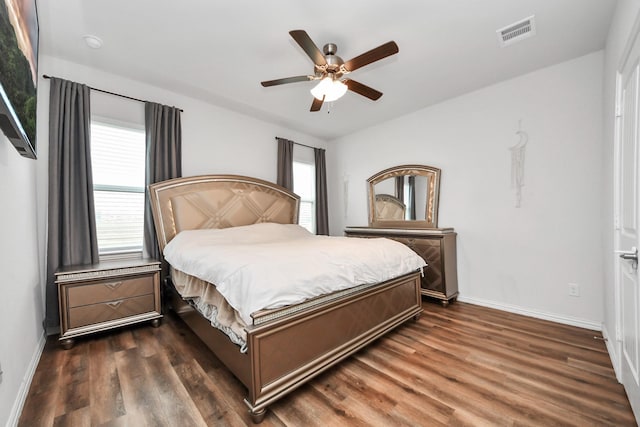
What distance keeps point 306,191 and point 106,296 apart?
11.1 feet

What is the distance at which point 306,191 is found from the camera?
5.09 meters

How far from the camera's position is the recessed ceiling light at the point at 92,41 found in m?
2.33

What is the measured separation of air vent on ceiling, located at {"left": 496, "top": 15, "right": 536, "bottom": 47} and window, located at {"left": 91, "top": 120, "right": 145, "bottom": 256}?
12.9 ft

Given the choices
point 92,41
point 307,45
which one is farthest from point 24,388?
point 307,45

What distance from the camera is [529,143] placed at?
298cm

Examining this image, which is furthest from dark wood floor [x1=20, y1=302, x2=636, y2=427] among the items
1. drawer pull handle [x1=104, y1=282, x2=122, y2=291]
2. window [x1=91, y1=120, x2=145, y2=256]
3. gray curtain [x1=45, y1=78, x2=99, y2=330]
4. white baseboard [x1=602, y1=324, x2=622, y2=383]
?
window [x1=91, y1=120, x2=145, y2=256]

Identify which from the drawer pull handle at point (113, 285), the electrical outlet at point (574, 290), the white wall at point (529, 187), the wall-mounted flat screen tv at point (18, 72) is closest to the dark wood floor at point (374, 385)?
the electrical outlet at point (574, 290)

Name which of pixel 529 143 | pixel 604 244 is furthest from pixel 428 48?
pixel 604 244

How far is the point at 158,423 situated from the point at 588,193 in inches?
159

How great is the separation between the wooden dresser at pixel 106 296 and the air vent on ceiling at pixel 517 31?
4.00m

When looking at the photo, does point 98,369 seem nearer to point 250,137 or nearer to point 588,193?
point 250,137

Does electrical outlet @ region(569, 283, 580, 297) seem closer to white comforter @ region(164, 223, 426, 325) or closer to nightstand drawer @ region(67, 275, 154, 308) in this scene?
white comforter @ region(164, 223, 426, 325)

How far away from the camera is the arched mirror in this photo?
380 centimetres

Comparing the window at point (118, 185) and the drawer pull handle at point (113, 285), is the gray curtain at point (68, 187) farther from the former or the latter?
the drawer pull handle at point (113, 285)
